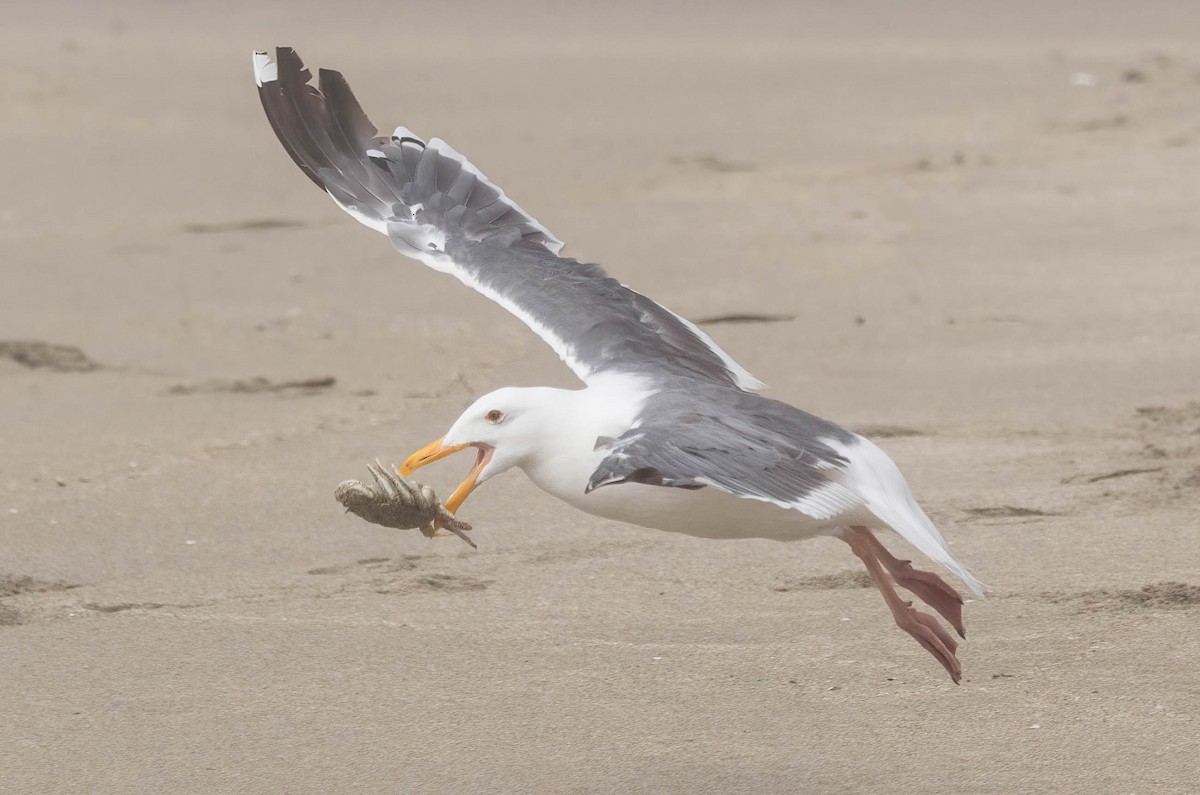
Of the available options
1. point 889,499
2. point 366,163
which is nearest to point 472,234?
point 366,163

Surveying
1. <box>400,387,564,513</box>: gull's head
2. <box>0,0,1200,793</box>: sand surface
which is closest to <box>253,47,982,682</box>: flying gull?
<box>400,387,564,513</box>: gull's head

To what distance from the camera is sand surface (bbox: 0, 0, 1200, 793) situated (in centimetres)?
416

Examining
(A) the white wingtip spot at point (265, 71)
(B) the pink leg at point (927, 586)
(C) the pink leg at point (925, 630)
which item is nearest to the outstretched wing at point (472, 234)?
(A) the white wingtip spot at point (265, 71)

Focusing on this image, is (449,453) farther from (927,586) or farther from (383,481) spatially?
(927,586)

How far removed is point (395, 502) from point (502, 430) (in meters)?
0.29

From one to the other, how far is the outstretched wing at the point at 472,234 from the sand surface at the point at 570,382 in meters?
0.69

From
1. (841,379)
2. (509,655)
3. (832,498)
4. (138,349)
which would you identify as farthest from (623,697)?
(138,349)

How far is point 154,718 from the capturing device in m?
4.29

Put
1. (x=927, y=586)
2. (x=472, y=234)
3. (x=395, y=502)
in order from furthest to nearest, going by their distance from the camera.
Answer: (x=472, y=234)
(x=927, y=586)
(x=395, y=502)

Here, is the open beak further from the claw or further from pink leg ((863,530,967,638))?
pink leg ((863,530,967,638))

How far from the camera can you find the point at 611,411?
4246 millimetres

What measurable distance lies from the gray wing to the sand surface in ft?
1.97

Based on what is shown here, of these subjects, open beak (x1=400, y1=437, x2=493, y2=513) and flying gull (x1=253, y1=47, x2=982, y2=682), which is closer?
flying gull (x1=253, y1=47, x2=982, y2=682)

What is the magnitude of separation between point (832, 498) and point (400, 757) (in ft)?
3.61
